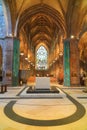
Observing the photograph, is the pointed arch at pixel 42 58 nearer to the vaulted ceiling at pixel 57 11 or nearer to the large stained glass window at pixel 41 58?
the large stained glass window at pixel 41 58

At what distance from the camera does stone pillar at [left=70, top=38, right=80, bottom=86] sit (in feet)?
53.5

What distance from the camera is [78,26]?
1712 cm

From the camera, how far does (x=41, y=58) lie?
48125mm

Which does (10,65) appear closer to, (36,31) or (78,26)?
(78,26)

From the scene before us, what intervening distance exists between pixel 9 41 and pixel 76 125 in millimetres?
13700

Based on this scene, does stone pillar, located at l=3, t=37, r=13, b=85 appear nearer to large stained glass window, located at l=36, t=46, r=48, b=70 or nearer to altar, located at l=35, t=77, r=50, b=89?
altar, located at l=35, t=77, r=50, b=89

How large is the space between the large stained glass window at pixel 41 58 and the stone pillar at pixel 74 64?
31.0m

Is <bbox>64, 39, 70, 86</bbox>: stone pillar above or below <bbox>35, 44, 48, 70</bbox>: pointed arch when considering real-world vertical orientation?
below

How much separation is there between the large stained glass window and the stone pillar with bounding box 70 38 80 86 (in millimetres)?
30992

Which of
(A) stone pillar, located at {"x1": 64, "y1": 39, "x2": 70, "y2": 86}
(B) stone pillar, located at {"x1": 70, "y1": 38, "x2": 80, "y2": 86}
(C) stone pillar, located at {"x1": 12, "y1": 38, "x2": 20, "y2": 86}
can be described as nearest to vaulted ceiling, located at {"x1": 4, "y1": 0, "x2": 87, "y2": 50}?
(A) stone pillar, located at {"x1": 64, "y1": 39, "x2": 70, "y2": 86}

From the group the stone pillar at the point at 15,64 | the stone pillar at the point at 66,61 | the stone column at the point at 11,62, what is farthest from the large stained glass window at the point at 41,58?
the stone column at the point at 11,62

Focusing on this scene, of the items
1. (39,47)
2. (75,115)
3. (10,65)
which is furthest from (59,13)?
(39,47)

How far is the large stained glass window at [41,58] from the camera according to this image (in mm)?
47719

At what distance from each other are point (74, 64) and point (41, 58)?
3183cm
